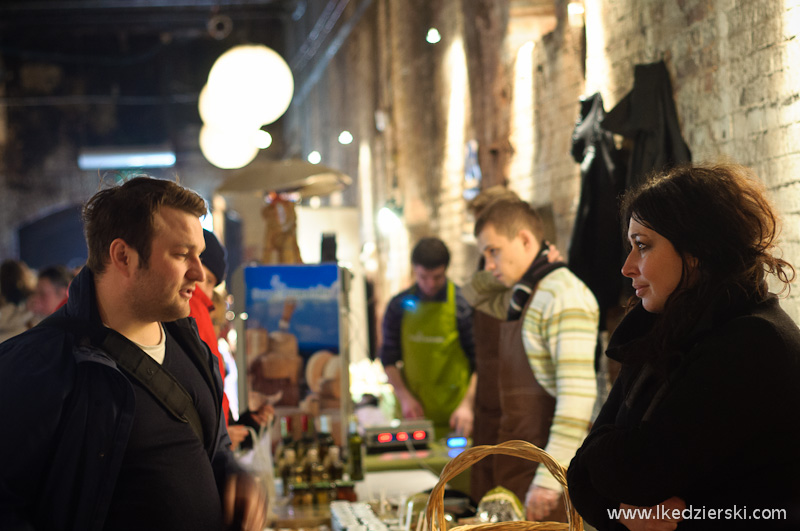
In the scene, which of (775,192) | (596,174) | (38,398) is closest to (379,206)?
(596,174)

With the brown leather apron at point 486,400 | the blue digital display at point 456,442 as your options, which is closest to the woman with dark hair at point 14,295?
the blue digital display at point 456,442

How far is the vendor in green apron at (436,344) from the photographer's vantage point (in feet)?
16.1

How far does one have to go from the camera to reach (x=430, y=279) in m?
4.94

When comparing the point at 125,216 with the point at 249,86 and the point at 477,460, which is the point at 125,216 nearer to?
the point at 477,460

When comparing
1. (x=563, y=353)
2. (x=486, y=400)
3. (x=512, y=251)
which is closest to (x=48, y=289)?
(x=486, y=400)

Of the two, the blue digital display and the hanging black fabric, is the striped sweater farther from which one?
the blue digital display

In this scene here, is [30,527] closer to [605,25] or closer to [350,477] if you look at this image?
[350,477]

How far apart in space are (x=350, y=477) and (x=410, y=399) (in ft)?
4.34

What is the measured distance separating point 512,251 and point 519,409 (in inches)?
22.5

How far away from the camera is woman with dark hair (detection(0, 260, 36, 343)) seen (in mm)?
5879

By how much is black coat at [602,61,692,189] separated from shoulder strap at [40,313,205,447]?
5.95 ft

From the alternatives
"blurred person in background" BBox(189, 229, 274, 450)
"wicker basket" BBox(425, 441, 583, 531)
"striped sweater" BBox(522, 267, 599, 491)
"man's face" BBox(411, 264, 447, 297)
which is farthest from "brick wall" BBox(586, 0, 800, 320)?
"blurred person in background" BBox(189, 229, 274, 450)

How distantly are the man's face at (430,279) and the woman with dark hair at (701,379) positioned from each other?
3199 mm

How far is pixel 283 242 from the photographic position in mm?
5016
